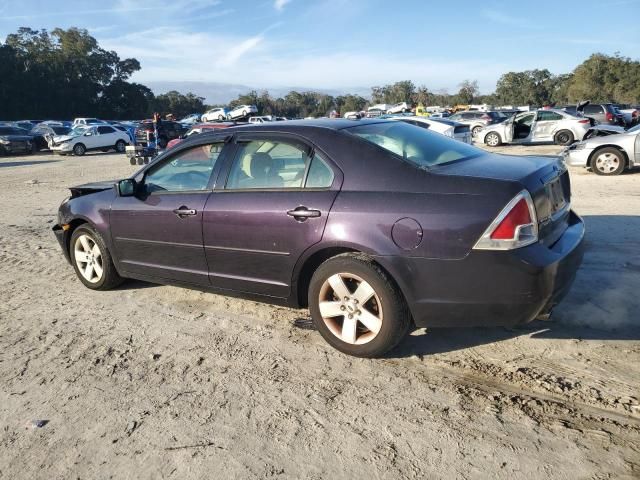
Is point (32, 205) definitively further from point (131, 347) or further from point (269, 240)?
point (269, 240)

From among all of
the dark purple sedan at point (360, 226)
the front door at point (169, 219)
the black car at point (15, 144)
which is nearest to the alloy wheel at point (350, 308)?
the dark purple sedan at point (360, 226)

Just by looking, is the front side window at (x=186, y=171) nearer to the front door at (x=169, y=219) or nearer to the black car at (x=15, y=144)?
the front door at (x=169, y=219)

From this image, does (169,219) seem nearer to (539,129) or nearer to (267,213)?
(267,213)

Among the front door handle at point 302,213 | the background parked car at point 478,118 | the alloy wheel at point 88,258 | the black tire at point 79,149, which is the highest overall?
the front door handle at point 302,213

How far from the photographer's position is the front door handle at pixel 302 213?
351 cm

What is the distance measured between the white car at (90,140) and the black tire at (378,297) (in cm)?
2752

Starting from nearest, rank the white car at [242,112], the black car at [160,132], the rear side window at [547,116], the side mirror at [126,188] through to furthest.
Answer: the side mirror at [126,188] → the rear side window at [547,116] → the black car at [160,132] → the white car at [242,112]

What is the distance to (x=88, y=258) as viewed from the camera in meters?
5.18

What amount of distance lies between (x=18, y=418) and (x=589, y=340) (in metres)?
3.70

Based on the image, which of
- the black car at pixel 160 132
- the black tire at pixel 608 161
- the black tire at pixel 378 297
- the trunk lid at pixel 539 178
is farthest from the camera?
the black car at pixel 160 132

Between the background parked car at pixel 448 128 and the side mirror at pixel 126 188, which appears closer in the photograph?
the side mirror at pixel 126 188

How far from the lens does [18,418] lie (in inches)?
120

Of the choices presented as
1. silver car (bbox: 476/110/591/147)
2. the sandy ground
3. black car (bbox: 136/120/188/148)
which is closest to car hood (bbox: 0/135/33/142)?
black car (bbox: 136/120/188/148)

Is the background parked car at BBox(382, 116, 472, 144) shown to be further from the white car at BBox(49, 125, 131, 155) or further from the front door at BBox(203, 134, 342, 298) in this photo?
the white car at BBox(49, 125, 131, 155)
